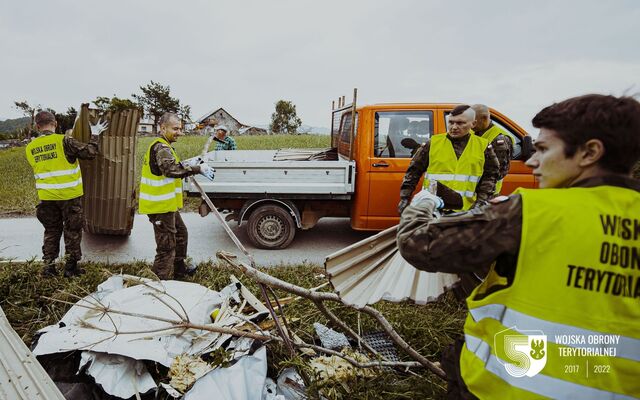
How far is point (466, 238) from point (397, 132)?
374 centimetres

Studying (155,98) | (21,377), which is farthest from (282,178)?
(155,98)

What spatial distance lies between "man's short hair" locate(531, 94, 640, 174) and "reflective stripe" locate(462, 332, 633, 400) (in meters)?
0.62

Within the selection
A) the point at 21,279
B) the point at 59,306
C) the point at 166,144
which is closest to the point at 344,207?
the point at 166,144

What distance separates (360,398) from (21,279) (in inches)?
144

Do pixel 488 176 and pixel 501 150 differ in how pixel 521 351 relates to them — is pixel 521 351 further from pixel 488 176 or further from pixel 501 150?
pixel 501 150

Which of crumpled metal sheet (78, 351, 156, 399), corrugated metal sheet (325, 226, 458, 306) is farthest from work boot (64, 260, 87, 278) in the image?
corrugated metal sheet (325, 226, 458, 306)

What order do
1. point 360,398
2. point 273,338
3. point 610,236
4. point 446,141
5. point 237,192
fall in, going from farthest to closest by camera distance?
point 237,192 → point 446,141 → point 273,338 → point 360,398 → point 610,236

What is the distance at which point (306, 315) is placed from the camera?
10.0 feet

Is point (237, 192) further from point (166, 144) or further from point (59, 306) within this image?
point (59, 306)

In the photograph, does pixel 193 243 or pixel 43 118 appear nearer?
pixel 43 118

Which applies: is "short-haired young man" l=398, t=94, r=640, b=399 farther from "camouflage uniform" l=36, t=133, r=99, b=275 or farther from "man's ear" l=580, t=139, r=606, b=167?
"camouflage uniform" l=36, t=133, r=99, b=275

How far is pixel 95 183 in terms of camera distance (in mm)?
4883

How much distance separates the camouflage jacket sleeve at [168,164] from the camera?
11.5ft

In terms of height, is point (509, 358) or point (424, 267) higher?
point (424, 267)
